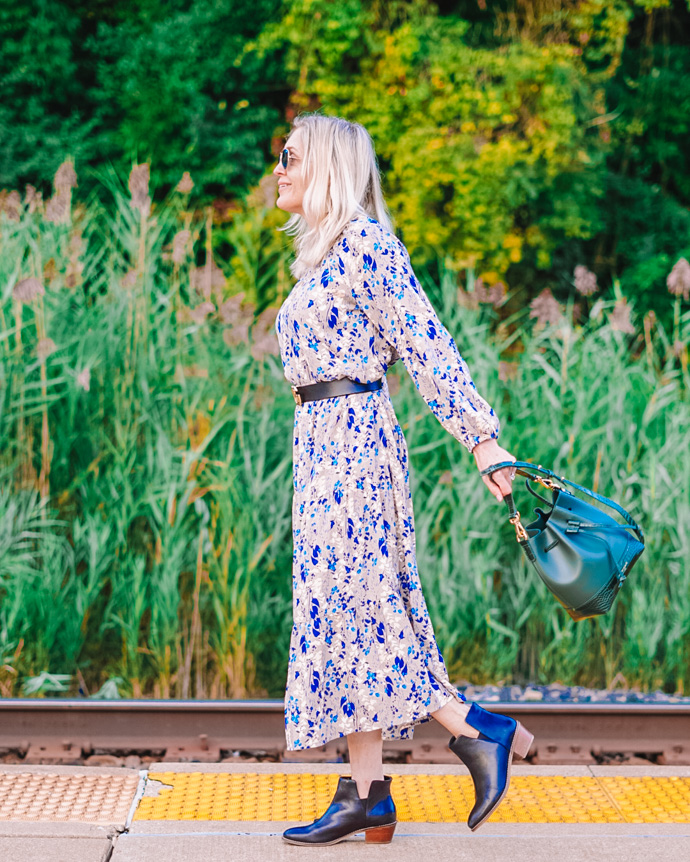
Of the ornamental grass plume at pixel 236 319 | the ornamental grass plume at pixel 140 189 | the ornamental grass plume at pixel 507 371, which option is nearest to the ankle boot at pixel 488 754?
the ornamental grass plume at pixel 507 371

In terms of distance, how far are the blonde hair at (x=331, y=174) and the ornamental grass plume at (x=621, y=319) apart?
2.10m

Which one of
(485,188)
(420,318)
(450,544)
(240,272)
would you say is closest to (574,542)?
(420,318)

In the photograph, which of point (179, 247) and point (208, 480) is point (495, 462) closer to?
point (208, 480)

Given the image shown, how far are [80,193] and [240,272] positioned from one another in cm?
81

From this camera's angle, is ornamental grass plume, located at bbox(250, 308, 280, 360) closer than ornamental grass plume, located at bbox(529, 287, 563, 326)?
Yes

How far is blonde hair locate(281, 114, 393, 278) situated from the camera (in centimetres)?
233

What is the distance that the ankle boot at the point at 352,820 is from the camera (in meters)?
2.37

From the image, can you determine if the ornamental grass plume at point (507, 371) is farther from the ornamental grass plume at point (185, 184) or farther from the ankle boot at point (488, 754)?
the ankle boot at point (488, 754)

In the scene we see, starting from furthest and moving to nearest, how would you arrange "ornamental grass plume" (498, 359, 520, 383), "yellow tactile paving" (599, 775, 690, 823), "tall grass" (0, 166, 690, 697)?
"ornamental grass plume" (498, 359, 520, 383) → "tall grass" (0, 166, 690, 697) → "yellow tactile paving" (599, 775, 690, 823)

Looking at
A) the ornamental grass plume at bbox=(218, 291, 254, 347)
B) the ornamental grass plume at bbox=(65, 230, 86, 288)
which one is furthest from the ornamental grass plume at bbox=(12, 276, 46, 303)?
the ornamental grass plume at bbox=(218, 291, 254, 347)

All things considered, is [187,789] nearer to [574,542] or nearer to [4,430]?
[574,542]

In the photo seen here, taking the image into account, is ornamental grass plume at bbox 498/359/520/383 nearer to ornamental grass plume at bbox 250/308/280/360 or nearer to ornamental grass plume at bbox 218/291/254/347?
ornamental grass plume at bbox 250/308/280/360

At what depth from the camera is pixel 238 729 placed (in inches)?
127

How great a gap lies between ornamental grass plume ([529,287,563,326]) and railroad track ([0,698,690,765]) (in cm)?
172
